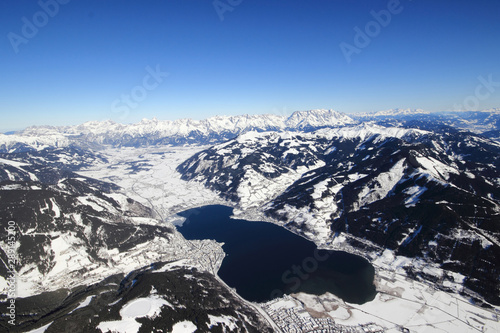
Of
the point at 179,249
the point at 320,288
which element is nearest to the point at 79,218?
→ the point at 179,249

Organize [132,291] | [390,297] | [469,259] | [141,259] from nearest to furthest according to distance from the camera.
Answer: [132,291] < [390,297] < [469,259] < [141,259]

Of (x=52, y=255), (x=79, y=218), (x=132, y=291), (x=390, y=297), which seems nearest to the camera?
(x=132, y=291)

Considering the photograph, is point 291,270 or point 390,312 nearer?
point 390,312

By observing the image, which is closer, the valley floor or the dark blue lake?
the valley floor

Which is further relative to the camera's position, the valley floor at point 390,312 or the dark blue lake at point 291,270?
the dark blue lake at point 291,270

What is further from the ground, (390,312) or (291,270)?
(291,270)

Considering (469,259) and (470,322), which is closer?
(470,322)

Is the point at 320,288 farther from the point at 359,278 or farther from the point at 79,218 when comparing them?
the point at 79,218

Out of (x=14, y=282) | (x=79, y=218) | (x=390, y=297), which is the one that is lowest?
(x=390, y=297)
